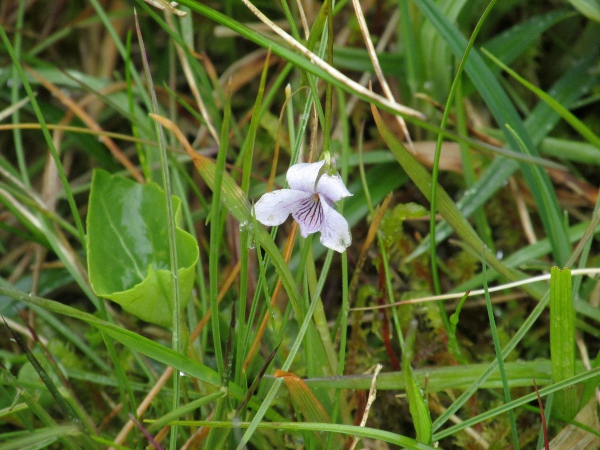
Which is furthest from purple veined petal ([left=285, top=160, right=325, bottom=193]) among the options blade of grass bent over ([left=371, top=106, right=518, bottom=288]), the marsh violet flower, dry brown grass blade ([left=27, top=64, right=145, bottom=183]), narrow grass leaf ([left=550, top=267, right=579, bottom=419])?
dry brown grass blade ([left=27, top=64, right=145, bottom=183])

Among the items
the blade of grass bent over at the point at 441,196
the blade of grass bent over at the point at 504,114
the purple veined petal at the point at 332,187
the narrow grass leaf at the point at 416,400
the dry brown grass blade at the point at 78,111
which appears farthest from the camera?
the dry brown grass blade at the point at 78,111

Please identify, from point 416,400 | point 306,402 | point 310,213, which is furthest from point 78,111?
point 416,400

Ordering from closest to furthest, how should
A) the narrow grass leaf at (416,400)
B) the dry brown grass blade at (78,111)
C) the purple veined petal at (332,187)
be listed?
the narrow grass leaf at (416,400) < the purple veined petal at (332,187) < the dry brown grass blade at (78,111)

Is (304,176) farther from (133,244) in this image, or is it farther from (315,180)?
(133,244)

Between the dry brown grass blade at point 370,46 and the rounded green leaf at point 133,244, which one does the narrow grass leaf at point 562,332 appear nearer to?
the dry brown grass blade at point 370,46

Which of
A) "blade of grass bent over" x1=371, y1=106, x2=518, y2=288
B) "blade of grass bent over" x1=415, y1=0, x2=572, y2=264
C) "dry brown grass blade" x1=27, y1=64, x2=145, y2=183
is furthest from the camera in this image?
"dry brown grass blade" x1=27, y1=64, x2=145, y2=183

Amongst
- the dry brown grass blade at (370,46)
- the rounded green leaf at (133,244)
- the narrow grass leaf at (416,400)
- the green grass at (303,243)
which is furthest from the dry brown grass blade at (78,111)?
the narrow grass leaf at (416,400)

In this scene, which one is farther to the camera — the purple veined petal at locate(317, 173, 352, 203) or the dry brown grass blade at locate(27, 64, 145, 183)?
the dry brown grass blade at locate(27, 64, 145, 183)

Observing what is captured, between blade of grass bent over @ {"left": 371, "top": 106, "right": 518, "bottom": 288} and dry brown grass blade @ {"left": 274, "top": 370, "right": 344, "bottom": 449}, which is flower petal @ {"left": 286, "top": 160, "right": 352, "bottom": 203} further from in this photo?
dry brown grass blade @ {"left": 274, "top": 370, "right": 344, "bottom": 449}

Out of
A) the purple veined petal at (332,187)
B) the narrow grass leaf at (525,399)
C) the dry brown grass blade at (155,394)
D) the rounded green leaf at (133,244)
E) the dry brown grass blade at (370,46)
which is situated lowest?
the dry brown grass blade at (155,394)
